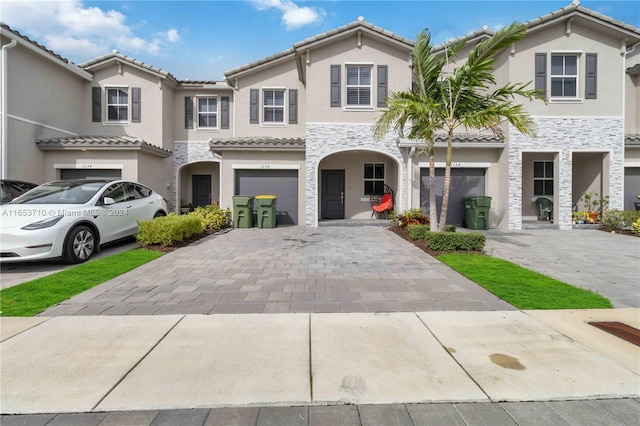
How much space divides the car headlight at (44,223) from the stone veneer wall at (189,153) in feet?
32.2

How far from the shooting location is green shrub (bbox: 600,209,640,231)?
36.5 feet

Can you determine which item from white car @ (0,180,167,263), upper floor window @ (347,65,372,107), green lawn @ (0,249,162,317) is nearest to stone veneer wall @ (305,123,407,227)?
upper floor window @ (347,65,372,107)

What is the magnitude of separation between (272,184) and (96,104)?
931cm

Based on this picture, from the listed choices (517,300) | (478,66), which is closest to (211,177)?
(478,66)

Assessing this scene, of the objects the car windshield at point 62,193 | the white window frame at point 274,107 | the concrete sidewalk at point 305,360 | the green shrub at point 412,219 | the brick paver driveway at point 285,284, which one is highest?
the white window frame at point 274,107

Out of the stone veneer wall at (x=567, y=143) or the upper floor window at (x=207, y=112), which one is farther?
the upper floor window at (x=207, y=112)

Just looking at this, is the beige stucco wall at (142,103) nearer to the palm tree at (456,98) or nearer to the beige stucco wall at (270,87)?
the beige stucco wall at (270,87)

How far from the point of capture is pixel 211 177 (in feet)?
55.7

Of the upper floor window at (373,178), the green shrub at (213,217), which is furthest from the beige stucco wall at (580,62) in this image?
the green shrub at (213,217)

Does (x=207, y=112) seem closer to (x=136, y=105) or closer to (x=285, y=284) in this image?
(x=136, y=105)

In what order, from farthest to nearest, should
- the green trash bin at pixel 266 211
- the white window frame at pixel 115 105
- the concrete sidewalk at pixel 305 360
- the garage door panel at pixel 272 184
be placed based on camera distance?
1. the white window frame at pixel 115 105
2. the garage door panel at pixel 272 184
3. the green trash bin at pixel 266 211
4. the concrete sidewalk at pixel 305 360

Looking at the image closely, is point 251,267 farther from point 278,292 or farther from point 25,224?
point 25,224

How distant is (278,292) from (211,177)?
13.7 meters

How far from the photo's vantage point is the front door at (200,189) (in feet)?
55.7
